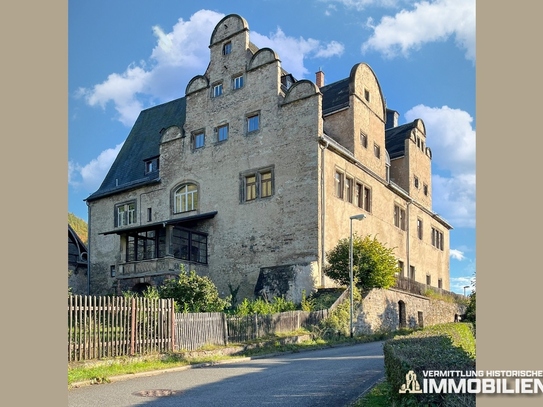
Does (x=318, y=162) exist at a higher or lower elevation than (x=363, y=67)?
lower

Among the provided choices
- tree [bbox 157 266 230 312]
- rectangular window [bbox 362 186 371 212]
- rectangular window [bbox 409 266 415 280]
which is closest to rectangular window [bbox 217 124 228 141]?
rectangular window [bbox 362 186 371 212]

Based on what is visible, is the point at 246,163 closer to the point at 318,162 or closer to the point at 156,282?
the point at 318,162

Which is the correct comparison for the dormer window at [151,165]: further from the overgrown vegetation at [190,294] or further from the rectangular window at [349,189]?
the overgrown vegetation at [190,294]

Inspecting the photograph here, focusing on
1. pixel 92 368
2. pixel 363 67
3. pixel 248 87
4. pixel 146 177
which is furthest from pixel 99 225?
pixel 92 368

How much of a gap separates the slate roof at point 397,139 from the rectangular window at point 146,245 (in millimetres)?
20212

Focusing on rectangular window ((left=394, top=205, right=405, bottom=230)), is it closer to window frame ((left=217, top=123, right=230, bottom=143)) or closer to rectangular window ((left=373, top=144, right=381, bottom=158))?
rectangular window ((left=373, top=144, right=381, bottom=158))

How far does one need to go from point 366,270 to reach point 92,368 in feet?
60.8

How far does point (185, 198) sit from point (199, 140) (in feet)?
12.9

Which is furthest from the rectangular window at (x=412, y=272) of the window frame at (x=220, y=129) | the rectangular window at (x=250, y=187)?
the window frame at (x=220, y=129)

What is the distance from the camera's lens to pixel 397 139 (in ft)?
154

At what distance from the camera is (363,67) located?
37.9 metres

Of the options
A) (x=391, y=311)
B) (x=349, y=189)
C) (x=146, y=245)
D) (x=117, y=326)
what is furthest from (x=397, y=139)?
(x=117, y=326)

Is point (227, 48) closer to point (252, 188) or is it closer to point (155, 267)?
point (252, 188)

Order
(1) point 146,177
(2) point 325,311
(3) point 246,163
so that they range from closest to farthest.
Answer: (2) point 325,311 < (3) point 246,163 < (1) point 146,177
